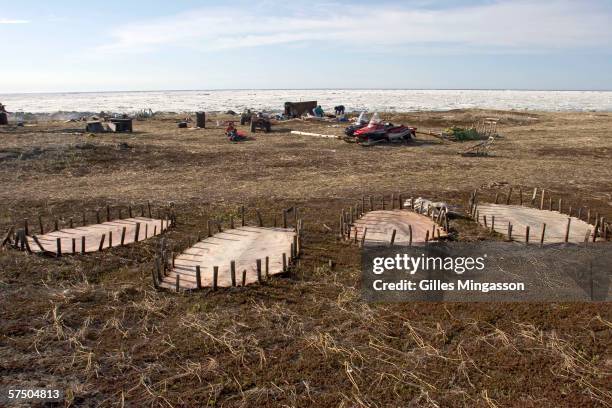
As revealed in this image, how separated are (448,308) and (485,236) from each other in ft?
15.9

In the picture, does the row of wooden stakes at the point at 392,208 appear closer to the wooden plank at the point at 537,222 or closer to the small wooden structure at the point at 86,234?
the wooden plank at the point at 537,222

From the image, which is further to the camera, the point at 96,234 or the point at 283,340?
the point at 96,234

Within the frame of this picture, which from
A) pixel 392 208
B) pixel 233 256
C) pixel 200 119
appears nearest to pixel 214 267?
pixel 233 256

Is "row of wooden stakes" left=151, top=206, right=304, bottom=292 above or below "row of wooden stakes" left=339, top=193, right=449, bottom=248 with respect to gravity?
below

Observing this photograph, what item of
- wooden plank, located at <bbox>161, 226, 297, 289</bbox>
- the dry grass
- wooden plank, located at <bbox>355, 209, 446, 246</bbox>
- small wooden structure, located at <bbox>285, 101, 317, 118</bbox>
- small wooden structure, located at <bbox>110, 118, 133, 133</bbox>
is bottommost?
the dry grass

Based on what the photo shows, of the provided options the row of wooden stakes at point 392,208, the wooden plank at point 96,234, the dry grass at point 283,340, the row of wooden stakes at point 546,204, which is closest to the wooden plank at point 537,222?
the row of wooden stakes at point 546,204

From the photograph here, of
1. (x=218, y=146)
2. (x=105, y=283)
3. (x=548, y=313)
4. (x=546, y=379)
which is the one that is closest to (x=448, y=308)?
(x=548, y=313)

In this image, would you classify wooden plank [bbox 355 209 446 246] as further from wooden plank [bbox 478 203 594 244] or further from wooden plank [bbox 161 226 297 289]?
wooden plank [bbox 161 226 297 289]

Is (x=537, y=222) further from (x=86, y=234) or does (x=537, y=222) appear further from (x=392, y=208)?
(x=86, y=234)

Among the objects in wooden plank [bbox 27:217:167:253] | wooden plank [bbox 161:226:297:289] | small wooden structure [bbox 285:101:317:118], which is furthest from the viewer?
small wooden structure [bbox 285:101:317:118]

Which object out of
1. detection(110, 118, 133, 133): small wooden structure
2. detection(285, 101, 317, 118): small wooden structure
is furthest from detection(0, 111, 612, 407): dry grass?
detection(285, 101, 317, 118): small wooden structure

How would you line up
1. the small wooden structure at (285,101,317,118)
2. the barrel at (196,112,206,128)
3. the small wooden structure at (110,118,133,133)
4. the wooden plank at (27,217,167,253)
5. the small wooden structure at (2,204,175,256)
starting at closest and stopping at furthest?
the small wooden structure at (2,204,175,256) < the wooden plank at (27,217,167,253) < the small wooden structure at (110,118,133,133) < the barrel at (196,112,206,128) < the small wooden structure at (285,101,317,118)

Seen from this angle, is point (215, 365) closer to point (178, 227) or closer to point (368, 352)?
point (368, 352)

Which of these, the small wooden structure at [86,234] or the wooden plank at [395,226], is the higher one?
the wooden plank at [395,226]
